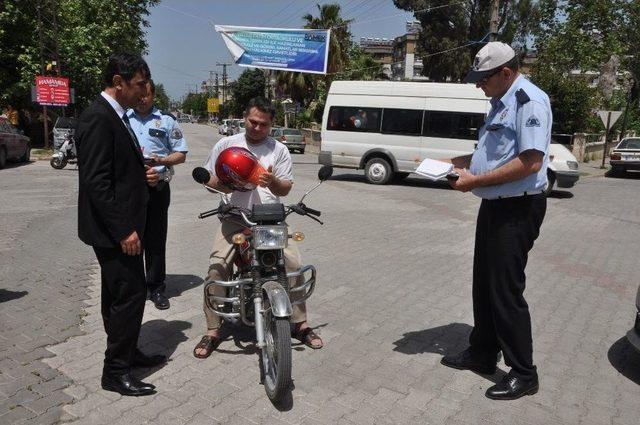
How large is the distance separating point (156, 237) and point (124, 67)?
217 centimetres

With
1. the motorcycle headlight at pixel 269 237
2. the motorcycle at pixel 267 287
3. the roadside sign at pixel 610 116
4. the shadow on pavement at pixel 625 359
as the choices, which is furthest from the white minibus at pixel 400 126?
the motorcycle headlight at pixel 269 237

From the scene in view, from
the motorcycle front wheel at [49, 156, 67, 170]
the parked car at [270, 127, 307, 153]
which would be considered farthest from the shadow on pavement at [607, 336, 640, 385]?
the parked car at [270, 127, 307, 153]

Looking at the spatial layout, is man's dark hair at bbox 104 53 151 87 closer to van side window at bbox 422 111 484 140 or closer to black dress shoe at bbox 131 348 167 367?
black dress shoe at bbox 131 348 167 367

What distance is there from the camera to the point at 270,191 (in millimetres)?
3918

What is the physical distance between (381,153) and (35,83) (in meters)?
18.6

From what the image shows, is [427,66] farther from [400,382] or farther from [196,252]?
[400,382]

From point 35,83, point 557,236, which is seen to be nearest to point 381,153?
point 557,236

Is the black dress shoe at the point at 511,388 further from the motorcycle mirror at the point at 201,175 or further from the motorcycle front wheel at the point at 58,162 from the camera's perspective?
the motorcycle front wheel at the point at 58,162

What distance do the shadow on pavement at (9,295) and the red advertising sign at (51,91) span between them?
69.3 feet

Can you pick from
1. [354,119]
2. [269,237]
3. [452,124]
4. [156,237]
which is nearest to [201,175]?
[269,237]

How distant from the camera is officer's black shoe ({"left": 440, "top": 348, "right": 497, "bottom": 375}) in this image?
3.75 m

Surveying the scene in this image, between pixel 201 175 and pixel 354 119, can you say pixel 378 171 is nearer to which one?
pixel 354 119

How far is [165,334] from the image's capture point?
14.1ft

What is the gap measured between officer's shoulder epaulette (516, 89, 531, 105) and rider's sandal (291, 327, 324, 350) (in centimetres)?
224
